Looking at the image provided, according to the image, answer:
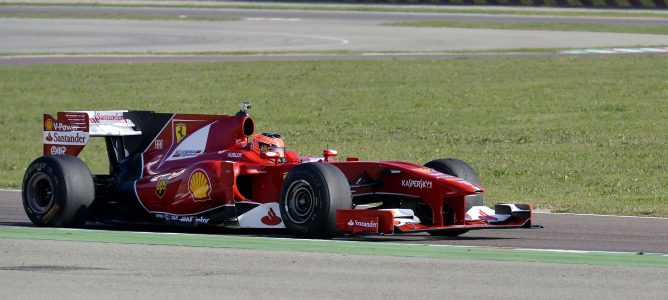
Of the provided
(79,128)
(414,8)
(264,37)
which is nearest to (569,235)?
(79,128)

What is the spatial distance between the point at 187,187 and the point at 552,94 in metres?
18.5

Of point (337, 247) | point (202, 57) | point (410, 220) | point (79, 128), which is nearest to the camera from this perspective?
point (337, 247)

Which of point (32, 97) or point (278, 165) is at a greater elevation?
point (32, 97)

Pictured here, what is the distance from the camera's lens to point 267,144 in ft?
45.9

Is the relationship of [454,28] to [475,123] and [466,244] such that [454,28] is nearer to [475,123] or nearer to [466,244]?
[475,123]

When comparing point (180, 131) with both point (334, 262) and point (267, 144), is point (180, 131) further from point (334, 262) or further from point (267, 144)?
point (334, 262)

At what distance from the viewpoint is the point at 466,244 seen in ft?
41.8

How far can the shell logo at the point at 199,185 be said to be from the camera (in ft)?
44.8

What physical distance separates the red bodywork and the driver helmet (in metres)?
0.09

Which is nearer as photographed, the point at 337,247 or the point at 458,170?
the point at 337,247

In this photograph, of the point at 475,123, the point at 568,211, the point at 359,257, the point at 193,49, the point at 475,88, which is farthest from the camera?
the point at 193,49

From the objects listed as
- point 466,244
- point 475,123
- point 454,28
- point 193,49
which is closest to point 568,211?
point 466,244

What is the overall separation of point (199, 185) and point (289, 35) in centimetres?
3789

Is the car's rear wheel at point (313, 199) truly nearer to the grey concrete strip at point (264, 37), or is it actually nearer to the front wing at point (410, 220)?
the front wing at point (410, 220)
